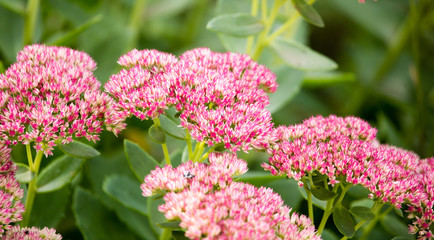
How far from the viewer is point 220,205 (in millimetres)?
728

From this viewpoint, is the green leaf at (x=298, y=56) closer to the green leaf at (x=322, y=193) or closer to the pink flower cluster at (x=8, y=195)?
the green leaf at (x=322, y=193)

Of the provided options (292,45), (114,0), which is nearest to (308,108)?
(292,45)

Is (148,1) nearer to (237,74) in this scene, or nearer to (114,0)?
(114,0)

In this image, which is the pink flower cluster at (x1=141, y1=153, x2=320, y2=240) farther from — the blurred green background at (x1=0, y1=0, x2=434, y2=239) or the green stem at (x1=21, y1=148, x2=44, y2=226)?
the blurred green background at (x1=0, y1=0, x2=434, y2=239)

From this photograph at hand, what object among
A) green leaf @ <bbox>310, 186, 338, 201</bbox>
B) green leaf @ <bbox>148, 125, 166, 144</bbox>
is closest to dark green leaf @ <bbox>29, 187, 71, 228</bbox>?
green leaf @ <bbox>148, 125, 166, 144</bbox>

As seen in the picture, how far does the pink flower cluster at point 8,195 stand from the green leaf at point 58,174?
0.65 ft

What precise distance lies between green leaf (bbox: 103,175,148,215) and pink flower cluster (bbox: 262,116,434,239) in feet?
1.37

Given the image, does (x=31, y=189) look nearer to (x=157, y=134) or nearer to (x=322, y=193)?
(x=157, y=134)

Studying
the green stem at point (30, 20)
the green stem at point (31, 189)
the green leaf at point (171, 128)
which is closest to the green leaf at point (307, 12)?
the green leaf at point (171, 128)

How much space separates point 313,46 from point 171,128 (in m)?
1.66

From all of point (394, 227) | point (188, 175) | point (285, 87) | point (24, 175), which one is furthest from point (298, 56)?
point (24, 175)

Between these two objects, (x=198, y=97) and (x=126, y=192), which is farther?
(x=126, y=192)

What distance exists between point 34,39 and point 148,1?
2.29 ft

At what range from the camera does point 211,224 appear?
26.7 inches
